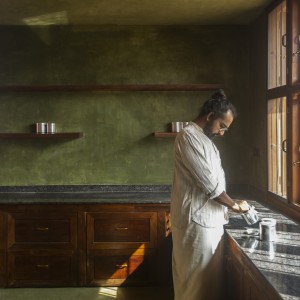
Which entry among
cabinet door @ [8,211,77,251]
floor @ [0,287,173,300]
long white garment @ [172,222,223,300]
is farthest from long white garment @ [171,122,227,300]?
cabinet door @ [8,211,77,251]

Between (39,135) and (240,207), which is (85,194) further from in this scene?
(240,207)

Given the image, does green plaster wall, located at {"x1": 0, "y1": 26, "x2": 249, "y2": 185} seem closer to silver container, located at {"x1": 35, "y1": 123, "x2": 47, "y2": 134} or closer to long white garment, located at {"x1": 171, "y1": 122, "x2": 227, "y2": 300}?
silver container, located at {"x1": 35, "y1": 123, "x2": 47, "y2": 134}

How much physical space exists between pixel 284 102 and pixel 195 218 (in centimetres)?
137

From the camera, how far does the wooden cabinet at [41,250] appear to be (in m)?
3.76

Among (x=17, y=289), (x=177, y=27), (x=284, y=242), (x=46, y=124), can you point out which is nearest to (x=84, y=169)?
(x=46, y=124)

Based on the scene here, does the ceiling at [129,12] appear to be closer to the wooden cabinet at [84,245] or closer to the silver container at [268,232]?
the wooden cabinet at [84,245]

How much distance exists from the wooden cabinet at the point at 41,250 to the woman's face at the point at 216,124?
69.9 inches

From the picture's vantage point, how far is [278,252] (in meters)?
2.16

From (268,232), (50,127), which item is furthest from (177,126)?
(268,232)

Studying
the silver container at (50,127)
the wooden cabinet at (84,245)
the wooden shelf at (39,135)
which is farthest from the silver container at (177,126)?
the silver container at (50,127)

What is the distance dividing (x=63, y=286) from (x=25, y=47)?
7.83 ft

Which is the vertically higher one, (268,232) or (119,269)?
(268,232)

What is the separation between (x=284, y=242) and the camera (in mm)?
2342

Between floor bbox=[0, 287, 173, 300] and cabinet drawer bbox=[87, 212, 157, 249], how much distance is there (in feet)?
1.24
